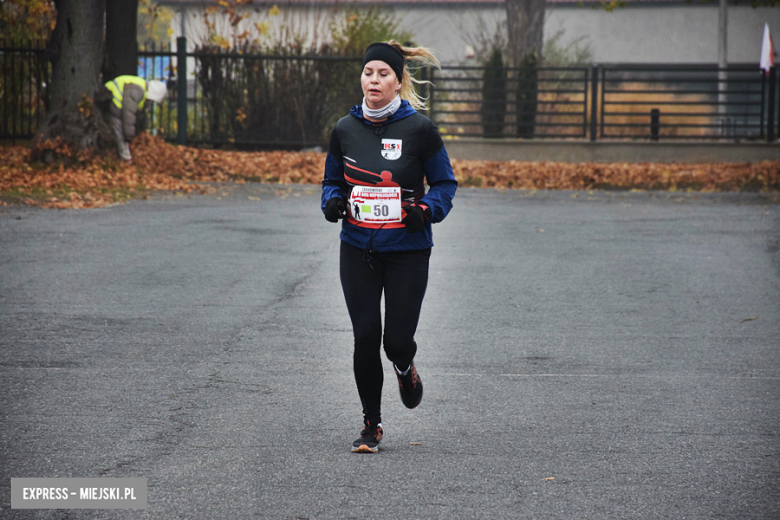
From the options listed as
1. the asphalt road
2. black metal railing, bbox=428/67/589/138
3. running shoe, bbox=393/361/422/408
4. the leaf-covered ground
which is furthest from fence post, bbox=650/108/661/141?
running shoe, bbox=393/361/422/408

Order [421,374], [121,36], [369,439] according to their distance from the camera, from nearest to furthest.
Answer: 1. [369,439]
2. [421,374]
3. [121,36]

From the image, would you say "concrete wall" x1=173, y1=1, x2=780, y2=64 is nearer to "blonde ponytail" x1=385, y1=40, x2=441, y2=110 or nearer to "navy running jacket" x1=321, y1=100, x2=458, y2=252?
"blonde ponytail" x1=385, y1=40, x2=441, y2=110

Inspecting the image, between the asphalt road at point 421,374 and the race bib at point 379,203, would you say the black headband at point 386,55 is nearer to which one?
the race bib at point 379,203

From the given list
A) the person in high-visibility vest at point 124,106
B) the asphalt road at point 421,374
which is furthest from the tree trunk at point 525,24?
the asphalt road at point 421,374

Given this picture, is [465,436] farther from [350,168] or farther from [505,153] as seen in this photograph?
[505,153]

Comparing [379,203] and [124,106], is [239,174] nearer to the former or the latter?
[124,106]

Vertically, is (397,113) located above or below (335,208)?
above

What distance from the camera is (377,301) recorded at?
412cm

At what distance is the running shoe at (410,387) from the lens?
14.1 feet

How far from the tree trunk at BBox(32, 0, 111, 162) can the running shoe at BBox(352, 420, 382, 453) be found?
12.4 m

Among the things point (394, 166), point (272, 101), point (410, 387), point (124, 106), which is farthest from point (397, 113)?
point (272, 101)

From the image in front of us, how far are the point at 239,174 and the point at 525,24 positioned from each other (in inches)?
491

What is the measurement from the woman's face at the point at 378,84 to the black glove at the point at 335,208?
0.46 meters

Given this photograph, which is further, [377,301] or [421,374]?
[421,374]
